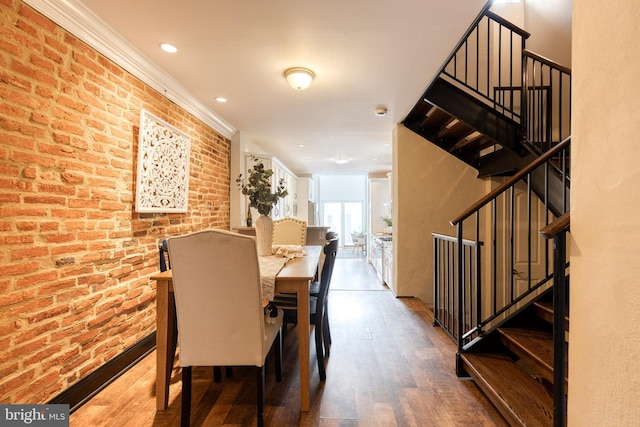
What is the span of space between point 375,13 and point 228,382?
8.77ft

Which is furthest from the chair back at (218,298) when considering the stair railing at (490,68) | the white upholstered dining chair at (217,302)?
the stair railing at (490,68)

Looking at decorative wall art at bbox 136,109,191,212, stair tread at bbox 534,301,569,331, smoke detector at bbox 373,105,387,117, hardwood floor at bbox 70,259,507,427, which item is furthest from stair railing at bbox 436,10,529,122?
decorative wall art at bbox 136,109,191,212

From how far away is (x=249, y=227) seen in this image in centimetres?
416

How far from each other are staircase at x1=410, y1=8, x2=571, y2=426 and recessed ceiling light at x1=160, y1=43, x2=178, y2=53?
2146 mm

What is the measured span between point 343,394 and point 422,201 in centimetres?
279

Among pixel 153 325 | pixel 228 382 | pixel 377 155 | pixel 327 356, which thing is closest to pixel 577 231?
pixel 327 356

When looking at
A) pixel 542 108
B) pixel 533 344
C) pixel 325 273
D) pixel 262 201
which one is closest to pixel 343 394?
pixel 325 273

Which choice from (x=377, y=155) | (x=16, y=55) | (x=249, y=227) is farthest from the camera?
(x=377, y=155)

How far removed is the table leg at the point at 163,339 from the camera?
177cm

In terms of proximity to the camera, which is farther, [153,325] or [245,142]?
[245,142]

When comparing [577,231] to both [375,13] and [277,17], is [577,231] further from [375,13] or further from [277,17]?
[277,17]

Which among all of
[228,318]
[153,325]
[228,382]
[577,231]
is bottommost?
[228,382]

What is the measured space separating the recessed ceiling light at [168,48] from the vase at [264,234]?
4.70 ft

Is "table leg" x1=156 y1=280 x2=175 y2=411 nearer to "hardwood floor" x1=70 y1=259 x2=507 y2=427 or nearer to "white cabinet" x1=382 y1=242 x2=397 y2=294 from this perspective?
"hardwood floor" x1=70 y1=259 x2=507 y2=427
